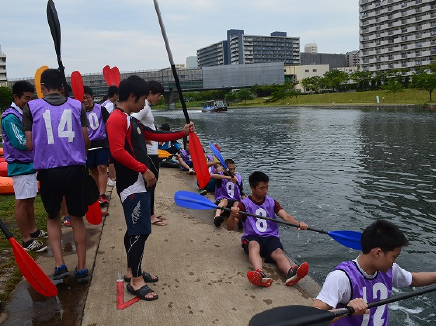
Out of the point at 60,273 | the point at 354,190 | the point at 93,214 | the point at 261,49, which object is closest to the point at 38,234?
the point at 93,214

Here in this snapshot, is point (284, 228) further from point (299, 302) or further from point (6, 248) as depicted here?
point (6, 248)

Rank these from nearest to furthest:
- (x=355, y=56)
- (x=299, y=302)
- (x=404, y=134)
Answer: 1. (x=299, y=302)
2. (x=404, y=134)
3. (x=355, y=56)

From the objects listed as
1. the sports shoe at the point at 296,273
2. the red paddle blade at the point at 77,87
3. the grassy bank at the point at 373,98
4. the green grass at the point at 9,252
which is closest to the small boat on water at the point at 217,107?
the grassy bank at the point at 373,98

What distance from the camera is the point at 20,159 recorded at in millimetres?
4426

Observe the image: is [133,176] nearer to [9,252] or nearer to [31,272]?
[31,272]

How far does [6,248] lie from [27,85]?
6.48 feet

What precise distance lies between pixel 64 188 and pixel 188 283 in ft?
5.03

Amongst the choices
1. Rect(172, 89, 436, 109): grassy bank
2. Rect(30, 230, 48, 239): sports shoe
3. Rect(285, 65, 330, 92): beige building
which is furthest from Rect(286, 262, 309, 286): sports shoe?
Rect(285, 65, 330, 92): beige building

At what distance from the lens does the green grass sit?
12.3 ft

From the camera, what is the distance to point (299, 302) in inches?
142

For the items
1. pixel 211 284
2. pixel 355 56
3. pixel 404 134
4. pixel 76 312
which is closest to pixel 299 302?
pixel 211 284

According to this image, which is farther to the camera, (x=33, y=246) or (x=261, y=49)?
(x=261, y=49)

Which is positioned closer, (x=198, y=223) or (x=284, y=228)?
(x=198, y=223)

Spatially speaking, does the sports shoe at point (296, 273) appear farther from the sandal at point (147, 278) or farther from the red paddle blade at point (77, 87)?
the red paddle blade at point (77, 87)
